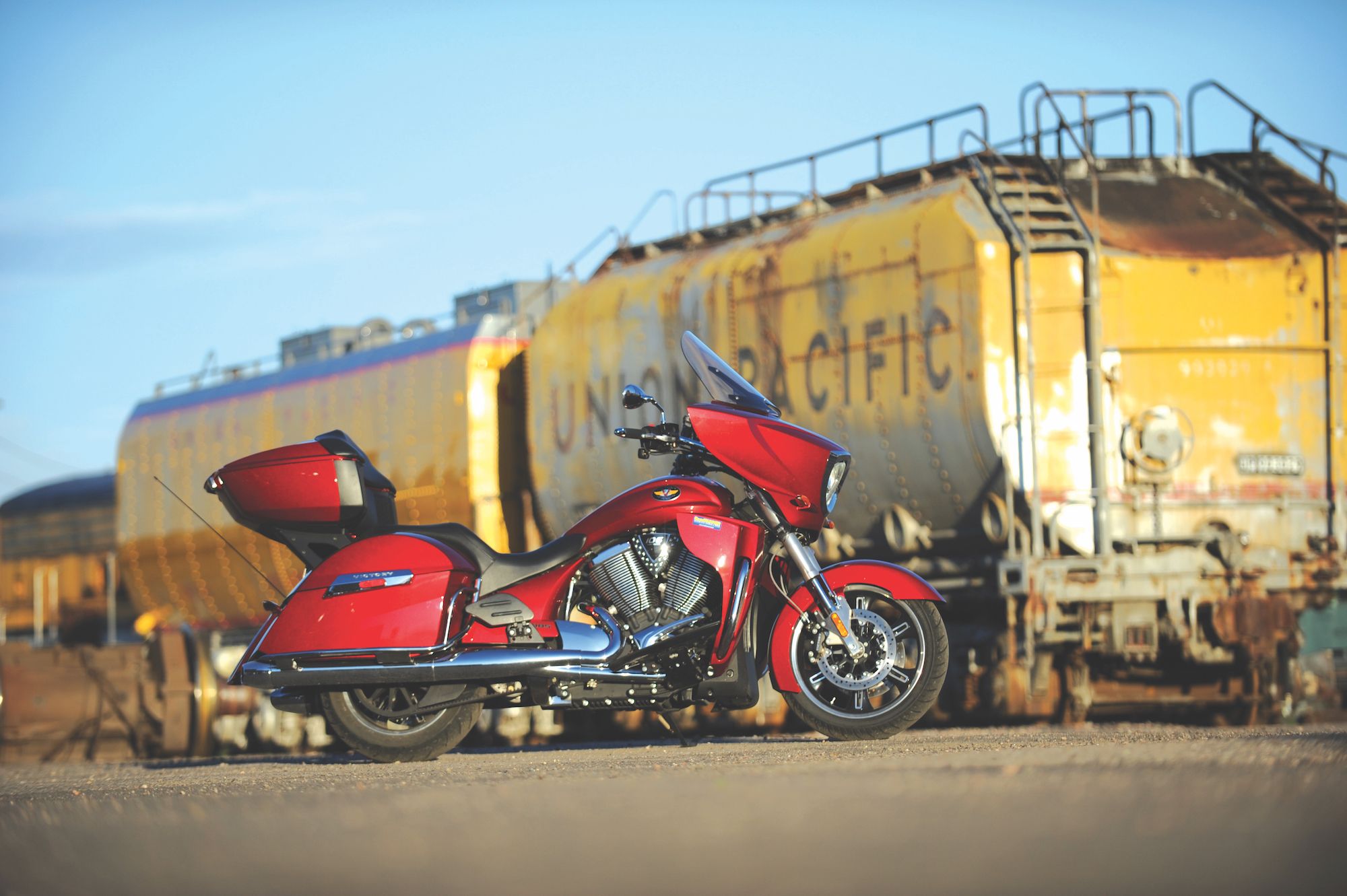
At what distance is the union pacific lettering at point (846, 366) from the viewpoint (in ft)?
37.2

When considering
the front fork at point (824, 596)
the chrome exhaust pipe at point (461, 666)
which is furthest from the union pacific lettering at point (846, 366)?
the chrome exhaust pipe at point (461, 666)

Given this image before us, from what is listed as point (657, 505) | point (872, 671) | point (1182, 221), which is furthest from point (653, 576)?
point (1182, 221)

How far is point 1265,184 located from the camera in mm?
12445

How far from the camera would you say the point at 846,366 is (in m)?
12.0

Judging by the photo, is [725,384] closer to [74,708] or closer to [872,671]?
[872,671]

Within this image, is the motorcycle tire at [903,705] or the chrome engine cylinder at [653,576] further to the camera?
the chrome engine cylinder at [653,576]

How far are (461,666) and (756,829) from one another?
10.7 feet

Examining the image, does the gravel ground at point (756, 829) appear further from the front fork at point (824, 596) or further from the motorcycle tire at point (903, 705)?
the front fork at point (824, 596)

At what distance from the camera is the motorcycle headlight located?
6957 millimetres

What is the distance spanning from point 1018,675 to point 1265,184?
14.7 ft

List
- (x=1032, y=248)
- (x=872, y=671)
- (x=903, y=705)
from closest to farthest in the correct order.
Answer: (x=903, y=705)
(x=872, y=671)
(x=1032, y=248)

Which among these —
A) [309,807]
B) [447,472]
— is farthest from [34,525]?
[309,807]

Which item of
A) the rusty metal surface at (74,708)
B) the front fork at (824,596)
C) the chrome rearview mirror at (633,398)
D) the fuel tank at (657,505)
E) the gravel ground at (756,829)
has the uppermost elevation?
the chrome rearview mirror at (633,398)

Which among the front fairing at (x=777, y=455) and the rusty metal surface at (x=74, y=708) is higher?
the front fairing at (x=777, y=455)
